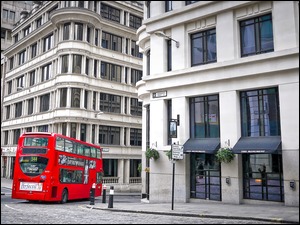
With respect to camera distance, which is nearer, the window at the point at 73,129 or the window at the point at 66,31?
the window at the point at 73,129

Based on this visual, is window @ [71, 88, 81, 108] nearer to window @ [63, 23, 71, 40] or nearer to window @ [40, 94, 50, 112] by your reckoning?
window @ [40, 94, 50, 112]

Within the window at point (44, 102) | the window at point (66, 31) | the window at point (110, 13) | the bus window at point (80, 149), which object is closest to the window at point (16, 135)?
the window at point (44, 102)

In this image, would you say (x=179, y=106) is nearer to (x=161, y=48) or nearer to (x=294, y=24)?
(x=161, y=48)

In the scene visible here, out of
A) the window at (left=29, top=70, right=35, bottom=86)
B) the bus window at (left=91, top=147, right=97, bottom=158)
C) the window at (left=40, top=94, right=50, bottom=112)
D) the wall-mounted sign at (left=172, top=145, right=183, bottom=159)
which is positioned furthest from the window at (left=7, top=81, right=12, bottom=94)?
the wall-mounted sign at (left=172, top=145, right=183, bottom=159)

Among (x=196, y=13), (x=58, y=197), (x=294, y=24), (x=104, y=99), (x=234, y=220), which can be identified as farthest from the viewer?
(x=104, y=99)

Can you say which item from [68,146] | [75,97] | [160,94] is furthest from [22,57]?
[160,94]

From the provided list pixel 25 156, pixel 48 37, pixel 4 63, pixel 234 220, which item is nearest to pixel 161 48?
pixel 25 156

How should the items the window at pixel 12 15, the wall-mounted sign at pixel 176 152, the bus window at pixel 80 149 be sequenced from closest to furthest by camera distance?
the wall-mounted sign at pixel 176 152, the bus window at pixel 80 149, the window at pixel 12 15

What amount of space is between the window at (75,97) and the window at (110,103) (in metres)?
3.17

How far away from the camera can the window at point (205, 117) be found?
62.6ft

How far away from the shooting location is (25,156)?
2050 centimetres

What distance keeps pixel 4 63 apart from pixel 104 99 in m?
21.9

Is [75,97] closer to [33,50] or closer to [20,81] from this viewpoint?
[33,50]

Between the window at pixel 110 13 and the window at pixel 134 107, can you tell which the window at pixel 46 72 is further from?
the window at pixel 134 107
